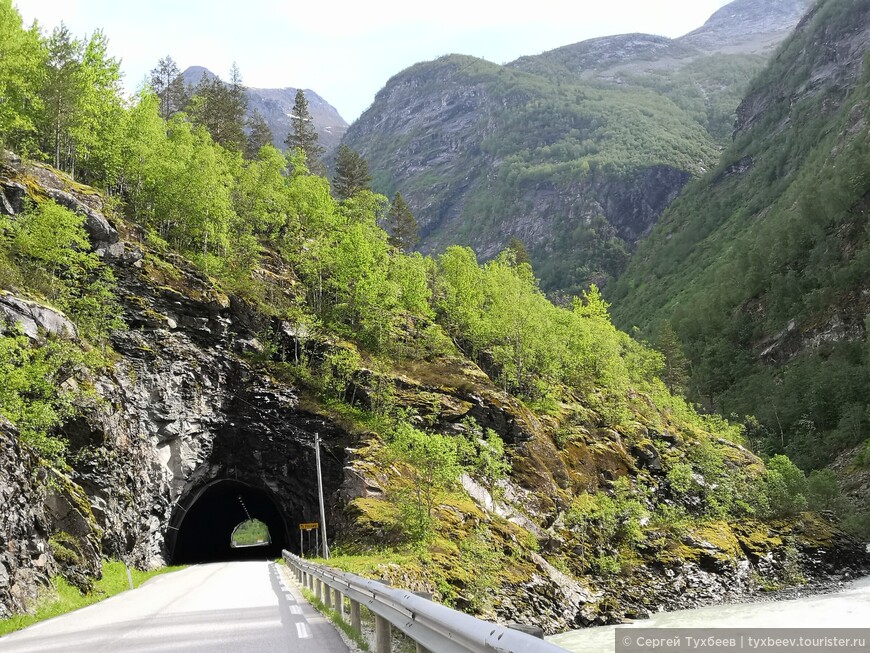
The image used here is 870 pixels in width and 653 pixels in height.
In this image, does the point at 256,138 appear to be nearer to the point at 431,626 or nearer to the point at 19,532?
the point at 19,532

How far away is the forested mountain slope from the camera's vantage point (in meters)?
26.7

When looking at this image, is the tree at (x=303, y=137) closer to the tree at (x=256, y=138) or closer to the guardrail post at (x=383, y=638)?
the tree at (x=256, y=138)

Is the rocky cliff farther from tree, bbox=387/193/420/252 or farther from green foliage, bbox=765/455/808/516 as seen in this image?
tree, bbox=387/193/420/252

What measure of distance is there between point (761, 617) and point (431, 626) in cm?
3261

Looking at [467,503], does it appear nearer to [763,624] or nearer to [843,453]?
[763,624]

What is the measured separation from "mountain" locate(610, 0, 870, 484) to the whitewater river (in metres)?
49.1

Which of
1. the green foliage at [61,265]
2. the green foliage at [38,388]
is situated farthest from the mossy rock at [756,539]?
the green foliage at [61,265]

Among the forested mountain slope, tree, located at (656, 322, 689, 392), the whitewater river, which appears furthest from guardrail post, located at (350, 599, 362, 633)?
tree, located at (656, 322, 689, 392)

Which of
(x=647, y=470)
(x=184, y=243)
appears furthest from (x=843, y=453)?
(x=184, y=243)

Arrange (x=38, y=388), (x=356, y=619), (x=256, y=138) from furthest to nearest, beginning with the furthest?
(x=256, y=138) → (x=38, y=388) → (x=356, y=619)

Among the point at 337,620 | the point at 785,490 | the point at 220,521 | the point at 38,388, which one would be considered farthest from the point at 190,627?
the point at 220,521

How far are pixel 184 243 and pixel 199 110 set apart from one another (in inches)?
1230

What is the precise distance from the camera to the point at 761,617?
31688 mm

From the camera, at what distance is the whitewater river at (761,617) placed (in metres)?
27.9
